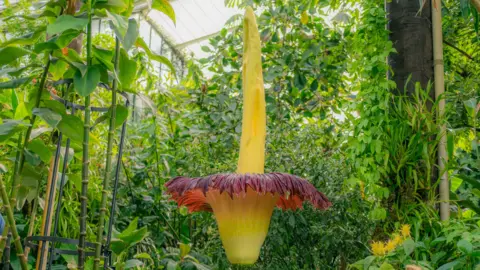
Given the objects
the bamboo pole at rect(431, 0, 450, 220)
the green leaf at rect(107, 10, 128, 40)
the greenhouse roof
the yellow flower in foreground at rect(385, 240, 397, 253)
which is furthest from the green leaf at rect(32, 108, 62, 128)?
the greenhouse roof

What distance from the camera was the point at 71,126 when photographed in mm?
1156

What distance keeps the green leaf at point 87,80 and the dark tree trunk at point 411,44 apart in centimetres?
116

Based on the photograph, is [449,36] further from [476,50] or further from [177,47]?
[177,47]

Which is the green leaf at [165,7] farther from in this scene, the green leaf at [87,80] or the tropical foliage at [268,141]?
the green leaf at [87,80]

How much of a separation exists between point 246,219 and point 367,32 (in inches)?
37.1

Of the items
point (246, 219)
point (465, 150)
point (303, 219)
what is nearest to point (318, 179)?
point (303, 219)

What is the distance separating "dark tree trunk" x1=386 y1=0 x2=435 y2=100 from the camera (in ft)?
6.26

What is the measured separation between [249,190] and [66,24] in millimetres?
583

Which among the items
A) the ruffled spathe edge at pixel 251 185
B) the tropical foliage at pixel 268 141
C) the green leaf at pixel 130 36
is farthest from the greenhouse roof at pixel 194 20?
the green leaf at pixel 130 36

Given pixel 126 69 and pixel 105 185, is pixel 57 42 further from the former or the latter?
pixel 105 185

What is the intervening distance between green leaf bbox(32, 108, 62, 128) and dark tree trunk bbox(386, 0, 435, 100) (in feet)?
4.02

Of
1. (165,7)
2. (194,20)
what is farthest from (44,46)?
(194,20)

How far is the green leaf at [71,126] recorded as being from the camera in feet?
3.77

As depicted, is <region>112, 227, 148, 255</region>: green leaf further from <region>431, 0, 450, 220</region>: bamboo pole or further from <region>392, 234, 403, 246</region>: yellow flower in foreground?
<region>431, 0, 450, 220</region>: bamboo pole
